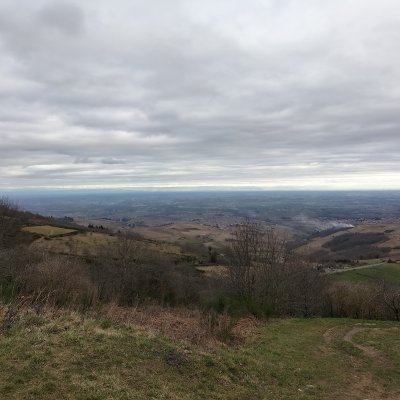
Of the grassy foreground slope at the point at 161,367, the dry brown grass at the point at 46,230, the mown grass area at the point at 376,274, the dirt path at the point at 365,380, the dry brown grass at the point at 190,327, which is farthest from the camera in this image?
the dry brown grass at the point at 46,230

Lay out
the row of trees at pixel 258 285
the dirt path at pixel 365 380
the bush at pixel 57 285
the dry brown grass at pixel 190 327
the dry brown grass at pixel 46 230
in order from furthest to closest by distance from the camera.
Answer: the dry brown grass at pixel 46 230 → the row of trees at pixel 258 285 → the bush at pixel 57 285 → the dry brown grass at pixel 190 327 → the dirt path at pixel 365 380

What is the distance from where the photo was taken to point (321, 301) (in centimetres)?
2998

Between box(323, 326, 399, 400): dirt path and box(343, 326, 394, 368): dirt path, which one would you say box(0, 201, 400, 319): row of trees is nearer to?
box(343, 326, 394, 368): dirt path

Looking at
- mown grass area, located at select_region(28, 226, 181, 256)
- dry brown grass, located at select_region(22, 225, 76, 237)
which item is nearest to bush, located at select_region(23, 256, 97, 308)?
mown grass area, located at select_region(28, 226, 181, 256)

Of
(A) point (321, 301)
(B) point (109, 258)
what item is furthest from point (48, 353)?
(B) point (109, 258)

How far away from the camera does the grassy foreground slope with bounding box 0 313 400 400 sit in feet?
24.7

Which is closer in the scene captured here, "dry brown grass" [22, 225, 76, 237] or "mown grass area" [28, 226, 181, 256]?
"mown grass area" [28, 226, 181, 256]

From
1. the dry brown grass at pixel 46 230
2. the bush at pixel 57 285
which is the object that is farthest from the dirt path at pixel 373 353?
the dry brown grass at pixel 46 230

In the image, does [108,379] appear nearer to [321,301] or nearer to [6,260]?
[6,260]

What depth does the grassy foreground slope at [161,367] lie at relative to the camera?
24.7 ft

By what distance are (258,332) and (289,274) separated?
14675 millimetres

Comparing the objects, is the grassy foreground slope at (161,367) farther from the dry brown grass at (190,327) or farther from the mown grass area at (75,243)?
the mown grass area at (75,243)

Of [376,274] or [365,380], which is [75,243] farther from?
[365,380]

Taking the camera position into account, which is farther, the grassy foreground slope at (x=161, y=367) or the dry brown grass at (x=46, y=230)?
the dry brown grass at (x=46, y=230)
